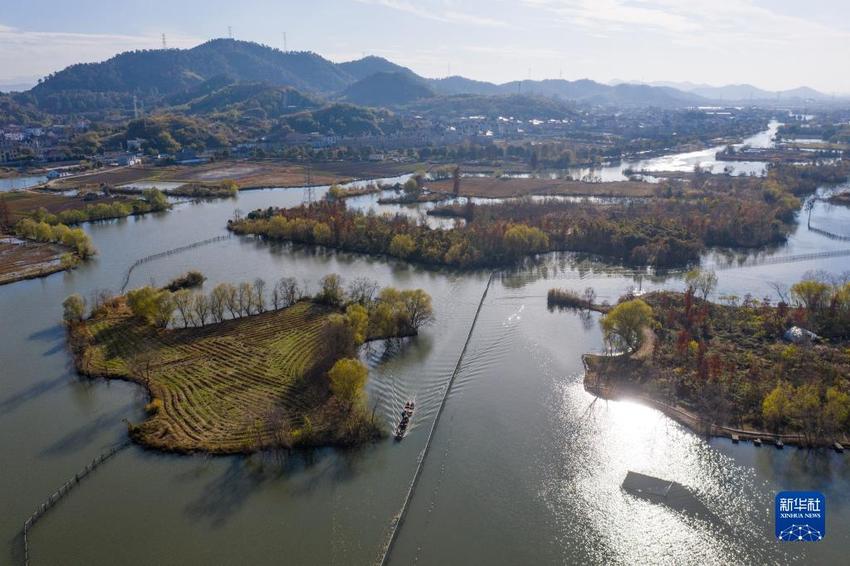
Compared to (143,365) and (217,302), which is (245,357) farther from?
(217,302)

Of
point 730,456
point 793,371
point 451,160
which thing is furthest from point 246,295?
point 451,160

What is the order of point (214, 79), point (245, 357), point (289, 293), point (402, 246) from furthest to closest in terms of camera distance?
point (214, 79) → point (402, 246) → point (289, 293) → point (245, 357)

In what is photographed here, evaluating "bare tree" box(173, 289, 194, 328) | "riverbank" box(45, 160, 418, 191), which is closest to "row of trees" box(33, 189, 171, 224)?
"riverbank" box(45, 160, 418, 191)

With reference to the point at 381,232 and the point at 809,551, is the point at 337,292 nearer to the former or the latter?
the point at 381,232

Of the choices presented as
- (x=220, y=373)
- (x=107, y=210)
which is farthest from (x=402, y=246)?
(x=107, y=210)

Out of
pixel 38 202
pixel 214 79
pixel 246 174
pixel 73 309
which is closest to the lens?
pixel 73 309

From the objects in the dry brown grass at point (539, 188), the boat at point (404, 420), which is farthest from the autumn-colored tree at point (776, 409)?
the dry brown grass at point (539, 188)
